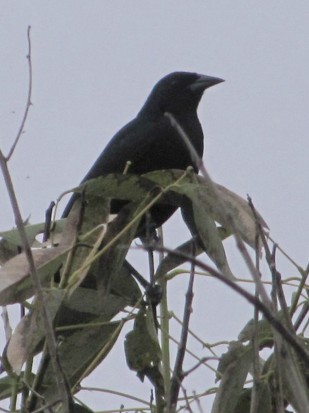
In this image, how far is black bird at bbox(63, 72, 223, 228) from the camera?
4.42m

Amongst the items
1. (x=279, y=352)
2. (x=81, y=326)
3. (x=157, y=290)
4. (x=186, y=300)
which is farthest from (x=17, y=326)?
(x=279, y=352)

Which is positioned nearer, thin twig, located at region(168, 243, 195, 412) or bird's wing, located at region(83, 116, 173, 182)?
thin twig, located at region(168, 243, 195, 412)

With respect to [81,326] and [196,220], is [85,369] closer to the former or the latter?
[81,326]

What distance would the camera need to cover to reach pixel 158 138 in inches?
178

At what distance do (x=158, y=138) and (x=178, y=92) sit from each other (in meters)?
0.76

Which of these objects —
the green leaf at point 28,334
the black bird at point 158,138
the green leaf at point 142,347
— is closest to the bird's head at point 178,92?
the black bird at point 158,138

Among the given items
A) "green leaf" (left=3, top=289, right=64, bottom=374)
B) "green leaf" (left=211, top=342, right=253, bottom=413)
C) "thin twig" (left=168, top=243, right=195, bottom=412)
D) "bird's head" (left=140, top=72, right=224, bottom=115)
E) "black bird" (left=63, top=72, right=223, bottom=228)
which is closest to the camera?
"thin twig" (left=168, top=243, right=195, bottom=412)

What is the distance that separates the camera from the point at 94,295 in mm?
2486

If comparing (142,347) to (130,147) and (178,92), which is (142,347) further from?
→ (178,92)

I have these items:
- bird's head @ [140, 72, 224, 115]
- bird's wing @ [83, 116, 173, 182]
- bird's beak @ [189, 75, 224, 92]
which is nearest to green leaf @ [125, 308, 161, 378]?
bird's wing @ [83, 116, 173, 182]

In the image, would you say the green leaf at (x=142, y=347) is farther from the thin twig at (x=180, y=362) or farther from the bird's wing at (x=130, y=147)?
the bird's wing at (x=130, y=147)

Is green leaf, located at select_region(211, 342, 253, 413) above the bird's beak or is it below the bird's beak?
below

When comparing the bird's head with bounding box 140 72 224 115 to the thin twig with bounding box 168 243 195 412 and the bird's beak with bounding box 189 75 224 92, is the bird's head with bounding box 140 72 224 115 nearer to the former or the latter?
the bird's beak with bounding box 189 75 224 92

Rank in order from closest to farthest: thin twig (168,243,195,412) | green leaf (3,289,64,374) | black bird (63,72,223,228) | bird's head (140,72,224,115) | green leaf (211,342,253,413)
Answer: thin twig (168,243,195,412)
green leaf (3,289,64,374)
green leaf (211,342,253,413)
black bird (63,72,223,228)
bird's head (140,72,224,115)
